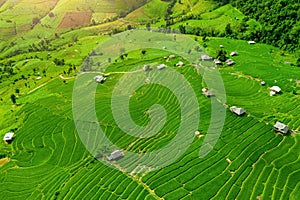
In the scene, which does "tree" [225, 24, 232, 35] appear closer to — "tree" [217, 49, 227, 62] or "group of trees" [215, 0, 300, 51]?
"group of trees" [215, 0, 300, 51]

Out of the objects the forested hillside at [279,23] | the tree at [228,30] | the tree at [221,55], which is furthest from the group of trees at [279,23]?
the tree at [221,55]

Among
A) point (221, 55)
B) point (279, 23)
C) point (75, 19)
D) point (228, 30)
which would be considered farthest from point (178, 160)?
point (75, 19)

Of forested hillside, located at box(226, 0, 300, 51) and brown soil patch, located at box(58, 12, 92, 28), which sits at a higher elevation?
forested hillside, located at box(226, 0, 300, 51)

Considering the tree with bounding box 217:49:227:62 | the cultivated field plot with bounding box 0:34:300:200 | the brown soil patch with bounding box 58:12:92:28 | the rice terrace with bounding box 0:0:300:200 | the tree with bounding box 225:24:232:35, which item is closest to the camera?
the cultivated field plot with bounding box 0:34:300:200

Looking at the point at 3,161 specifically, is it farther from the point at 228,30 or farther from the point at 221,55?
the point at 228,30

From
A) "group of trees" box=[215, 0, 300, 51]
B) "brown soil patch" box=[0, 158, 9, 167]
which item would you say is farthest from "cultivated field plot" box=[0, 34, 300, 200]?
"group of trees" box=[215, 0, 300, 51]

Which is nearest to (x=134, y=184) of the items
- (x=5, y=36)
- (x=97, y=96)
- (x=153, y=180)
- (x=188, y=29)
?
(x=153, y=180)
